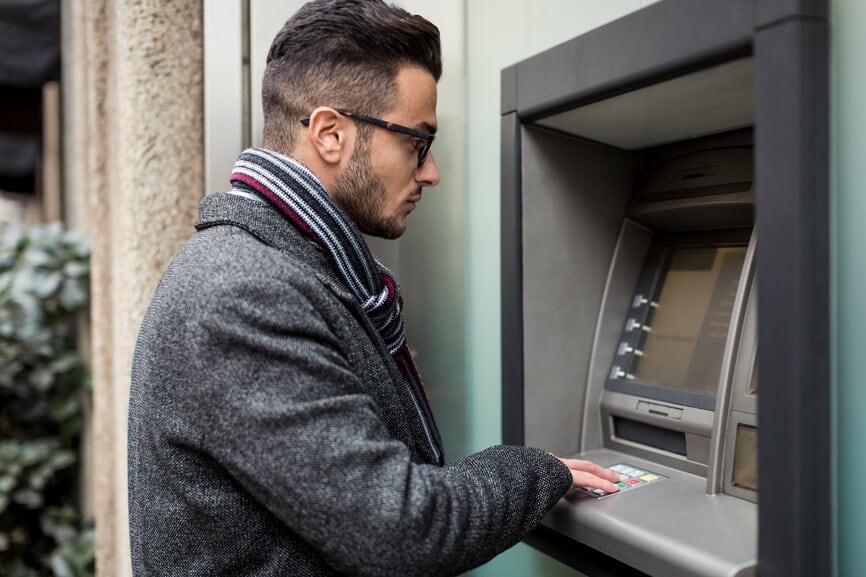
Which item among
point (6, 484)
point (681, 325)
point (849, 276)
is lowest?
point (6, 484)

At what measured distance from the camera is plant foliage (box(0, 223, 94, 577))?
3.33 m

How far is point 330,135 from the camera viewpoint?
4.25ft

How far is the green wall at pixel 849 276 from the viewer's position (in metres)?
1.06

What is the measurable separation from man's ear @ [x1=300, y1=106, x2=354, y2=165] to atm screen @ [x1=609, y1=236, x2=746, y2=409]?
80cm

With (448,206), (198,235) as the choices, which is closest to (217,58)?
(448,206)

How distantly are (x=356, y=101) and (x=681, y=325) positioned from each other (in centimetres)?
85

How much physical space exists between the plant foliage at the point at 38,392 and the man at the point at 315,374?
8.30ft

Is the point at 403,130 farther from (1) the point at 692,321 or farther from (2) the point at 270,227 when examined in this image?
(1) the point at 692,321

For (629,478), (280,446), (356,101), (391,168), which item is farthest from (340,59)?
(629,478)

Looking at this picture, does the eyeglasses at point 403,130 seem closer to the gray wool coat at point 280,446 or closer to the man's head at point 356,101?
the man's head at point 356,101

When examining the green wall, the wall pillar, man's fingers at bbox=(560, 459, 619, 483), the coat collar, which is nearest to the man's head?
the coat collar

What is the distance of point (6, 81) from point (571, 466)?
412cm

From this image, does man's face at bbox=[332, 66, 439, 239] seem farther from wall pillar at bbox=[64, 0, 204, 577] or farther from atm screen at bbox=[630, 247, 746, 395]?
wall pillar at bbox=[64, 0, 204, 577]

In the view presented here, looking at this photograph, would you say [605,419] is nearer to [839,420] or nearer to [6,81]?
[839,420]
